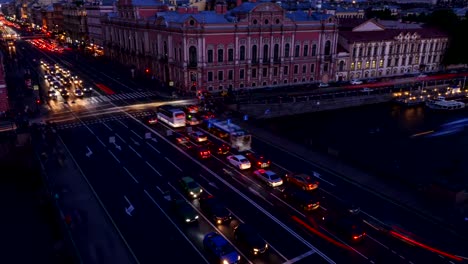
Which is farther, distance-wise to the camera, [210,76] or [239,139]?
[210,76]

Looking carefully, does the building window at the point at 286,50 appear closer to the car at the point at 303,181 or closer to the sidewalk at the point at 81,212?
the car at the point at 303,181

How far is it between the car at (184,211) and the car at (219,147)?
14.9 meters

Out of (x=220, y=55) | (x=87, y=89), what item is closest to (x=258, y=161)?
(x=220, y=55)

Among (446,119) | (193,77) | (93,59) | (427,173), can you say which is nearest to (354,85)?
(446,119)

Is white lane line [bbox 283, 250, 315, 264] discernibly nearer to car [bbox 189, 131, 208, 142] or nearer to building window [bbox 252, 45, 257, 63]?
car [bbox 189, 131, 208, 142]

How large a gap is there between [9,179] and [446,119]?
251 feet

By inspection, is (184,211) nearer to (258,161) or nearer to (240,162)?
(240,162)

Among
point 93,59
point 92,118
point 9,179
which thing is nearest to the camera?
point 9,179

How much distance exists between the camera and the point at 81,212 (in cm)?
3538

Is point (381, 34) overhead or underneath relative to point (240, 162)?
overhead

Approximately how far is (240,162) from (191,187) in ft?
27.7

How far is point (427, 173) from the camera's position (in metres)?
49.6

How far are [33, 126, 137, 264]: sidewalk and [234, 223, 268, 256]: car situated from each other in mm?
8453

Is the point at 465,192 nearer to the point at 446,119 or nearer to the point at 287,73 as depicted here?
the point at 446,119
